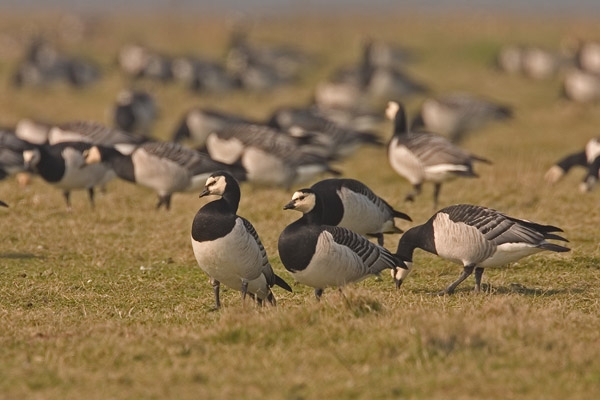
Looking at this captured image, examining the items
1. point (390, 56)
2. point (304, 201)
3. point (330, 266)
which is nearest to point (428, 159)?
point (304, 201)

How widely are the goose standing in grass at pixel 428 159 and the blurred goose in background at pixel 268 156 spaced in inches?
55.0

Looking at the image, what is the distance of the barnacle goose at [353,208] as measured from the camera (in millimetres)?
11211

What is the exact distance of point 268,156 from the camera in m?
17.5

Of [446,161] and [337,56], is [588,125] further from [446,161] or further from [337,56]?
[337,56]

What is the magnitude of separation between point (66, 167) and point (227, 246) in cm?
746

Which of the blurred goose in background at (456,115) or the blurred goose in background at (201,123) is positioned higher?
the blurred goose in background at (456,115)

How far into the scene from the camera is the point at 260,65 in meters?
39.5

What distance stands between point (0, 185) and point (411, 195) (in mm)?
7429

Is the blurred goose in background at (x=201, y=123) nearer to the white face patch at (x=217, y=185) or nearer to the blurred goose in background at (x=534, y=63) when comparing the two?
the white face patch at (x=217, y=185)

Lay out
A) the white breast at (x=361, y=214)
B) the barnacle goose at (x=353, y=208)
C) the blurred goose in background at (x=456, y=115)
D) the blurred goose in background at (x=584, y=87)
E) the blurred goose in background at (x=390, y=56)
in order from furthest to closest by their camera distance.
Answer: the blurred goose in background at (x=390, y=56) → the blurred goose in background at (x=584, y=87) → the blurred goose in background at (x=456, y=115) → the white breast at (x=361, y=214) → the barnacle goose at (x=353, y=208)

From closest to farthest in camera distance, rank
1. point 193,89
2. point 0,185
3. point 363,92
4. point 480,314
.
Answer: point 480,314, point 0,185, point 363,92, point 193,89

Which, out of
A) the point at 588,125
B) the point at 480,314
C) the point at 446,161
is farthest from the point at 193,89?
the point at 480,314

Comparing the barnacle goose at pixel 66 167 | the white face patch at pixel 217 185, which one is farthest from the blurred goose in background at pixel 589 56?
the white face patch at pixel 217 185

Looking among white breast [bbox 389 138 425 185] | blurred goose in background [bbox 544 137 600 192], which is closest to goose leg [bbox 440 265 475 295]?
white breast [bbox 389 138 425 185]
